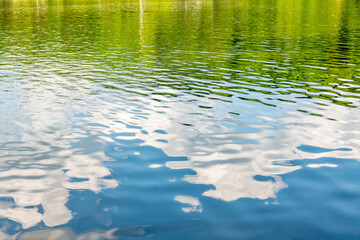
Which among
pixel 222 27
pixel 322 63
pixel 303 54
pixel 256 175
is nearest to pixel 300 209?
pixel 256 175

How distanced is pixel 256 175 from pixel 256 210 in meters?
2.52

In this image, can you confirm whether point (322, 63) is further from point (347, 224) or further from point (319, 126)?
point (347, 224)

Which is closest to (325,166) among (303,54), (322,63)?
(322,63)

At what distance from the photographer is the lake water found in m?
11.8

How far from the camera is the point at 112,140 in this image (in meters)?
18.1

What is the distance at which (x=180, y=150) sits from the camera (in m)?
17.1

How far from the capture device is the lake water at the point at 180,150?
1183 cm

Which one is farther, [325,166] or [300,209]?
[325,166]

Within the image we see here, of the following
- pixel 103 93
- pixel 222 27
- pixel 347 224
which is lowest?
pixel 347 224

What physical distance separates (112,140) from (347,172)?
29.4 feet

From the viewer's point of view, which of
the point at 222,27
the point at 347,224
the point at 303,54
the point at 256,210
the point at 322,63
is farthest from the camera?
the point at 222,27

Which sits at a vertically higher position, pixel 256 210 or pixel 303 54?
pixel 303 54

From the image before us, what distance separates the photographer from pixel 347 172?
14945mm

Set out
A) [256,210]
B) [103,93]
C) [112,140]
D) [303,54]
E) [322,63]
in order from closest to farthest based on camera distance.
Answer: [256,210] < [112,140] < [103,93] < [322,63] < [303,54]
